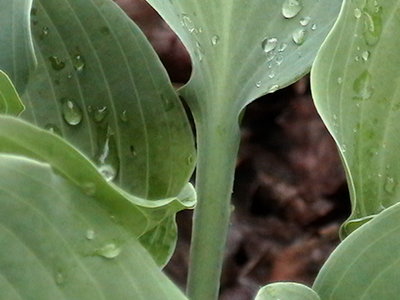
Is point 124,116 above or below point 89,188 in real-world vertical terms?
below

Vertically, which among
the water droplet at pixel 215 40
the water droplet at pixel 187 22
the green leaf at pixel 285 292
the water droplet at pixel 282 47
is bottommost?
the green leaf at pixel 285 292

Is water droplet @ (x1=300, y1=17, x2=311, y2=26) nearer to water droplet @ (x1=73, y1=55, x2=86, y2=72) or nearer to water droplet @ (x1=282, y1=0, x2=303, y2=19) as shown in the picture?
water droplet @ (x1=282, y1=0, x2=303, y2=19)

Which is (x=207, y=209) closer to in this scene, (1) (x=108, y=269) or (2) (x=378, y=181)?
(2) (x=378, y=181)

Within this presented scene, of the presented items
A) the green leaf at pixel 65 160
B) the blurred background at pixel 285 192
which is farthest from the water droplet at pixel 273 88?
the blurred background at pixel 285 192

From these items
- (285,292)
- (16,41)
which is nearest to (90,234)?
(285,292)

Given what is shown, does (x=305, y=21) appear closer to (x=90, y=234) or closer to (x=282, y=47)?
(x=282, y=47)

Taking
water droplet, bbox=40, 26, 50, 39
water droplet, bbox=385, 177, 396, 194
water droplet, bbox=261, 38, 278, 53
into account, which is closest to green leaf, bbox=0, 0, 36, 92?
water droplet, bbox=40, 26, 50, 39

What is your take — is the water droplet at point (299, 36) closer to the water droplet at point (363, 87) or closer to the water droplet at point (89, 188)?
the water droplet at point (363, 87)
